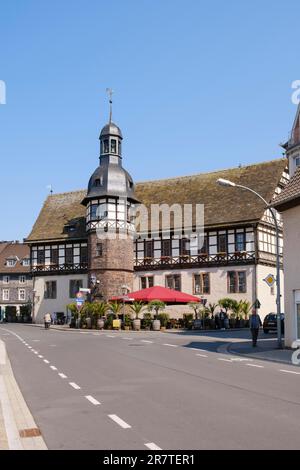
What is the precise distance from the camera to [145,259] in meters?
56.0

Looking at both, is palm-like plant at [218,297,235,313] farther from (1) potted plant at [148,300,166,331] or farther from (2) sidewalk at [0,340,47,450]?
(2) sidewalk at [0,340,47,450]

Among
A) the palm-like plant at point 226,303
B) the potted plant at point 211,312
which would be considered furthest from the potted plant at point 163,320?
the palm-like plant at point 226,303

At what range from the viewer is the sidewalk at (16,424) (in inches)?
281

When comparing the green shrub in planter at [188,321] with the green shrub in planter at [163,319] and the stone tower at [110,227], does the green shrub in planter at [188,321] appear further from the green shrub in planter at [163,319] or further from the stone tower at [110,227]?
the stone tower at [110,227]

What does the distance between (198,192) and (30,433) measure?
1992 inches

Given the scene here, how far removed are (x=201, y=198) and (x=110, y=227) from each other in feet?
31.2

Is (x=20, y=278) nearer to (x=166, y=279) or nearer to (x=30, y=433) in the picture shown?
(x=166, y=279)

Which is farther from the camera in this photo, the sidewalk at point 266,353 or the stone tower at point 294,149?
the stone tower at point 294,149

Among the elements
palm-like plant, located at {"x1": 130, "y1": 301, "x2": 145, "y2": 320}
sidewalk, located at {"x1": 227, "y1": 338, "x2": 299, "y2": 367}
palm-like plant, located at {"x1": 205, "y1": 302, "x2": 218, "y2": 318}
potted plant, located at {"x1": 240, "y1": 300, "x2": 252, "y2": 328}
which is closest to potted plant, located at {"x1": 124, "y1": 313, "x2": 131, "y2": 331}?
palm-like plant, located at {"x1": 130, "y1": 301, "x2": 145, "y2": 320}

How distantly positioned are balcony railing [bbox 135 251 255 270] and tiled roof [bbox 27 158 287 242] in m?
2.87

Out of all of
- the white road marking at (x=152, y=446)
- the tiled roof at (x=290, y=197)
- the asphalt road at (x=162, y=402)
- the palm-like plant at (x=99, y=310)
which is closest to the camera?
the white road marking at (x=152, y=446)

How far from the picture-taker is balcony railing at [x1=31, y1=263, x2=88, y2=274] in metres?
58.7

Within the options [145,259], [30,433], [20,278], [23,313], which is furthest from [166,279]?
[30,433]

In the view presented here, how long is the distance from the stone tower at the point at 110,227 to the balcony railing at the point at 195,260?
5.23 feet
